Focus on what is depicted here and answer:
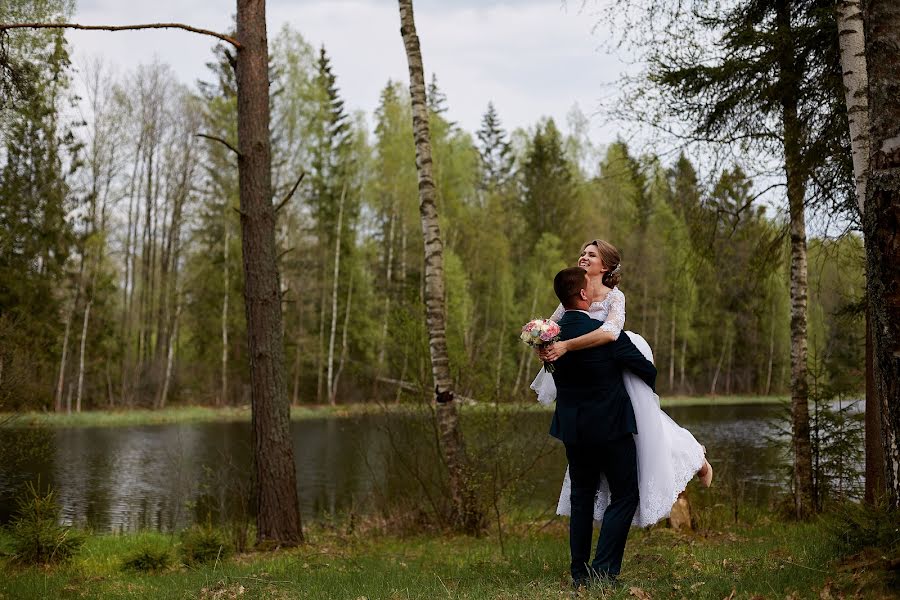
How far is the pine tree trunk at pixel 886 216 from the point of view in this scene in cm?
377

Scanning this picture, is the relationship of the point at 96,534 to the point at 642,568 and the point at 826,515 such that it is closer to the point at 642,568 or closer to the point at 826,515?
the point at 642,568

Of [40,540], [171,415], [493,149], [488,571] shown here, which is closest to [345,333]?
[171,415]

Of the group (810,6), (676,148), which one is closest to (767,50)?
(810,6)

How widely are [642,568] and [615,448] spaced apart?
1477mm

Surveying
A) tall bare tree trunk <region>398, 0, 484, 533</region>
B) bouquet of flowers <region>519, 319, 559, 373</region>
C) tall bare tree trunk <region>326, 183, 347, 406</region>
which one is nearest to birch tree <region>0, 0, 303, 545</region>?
tall bare tree trunk <region>398, 0, 484, 533</region>

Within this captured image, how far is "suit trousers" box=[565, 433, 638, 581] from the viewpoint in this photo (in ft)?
14.9

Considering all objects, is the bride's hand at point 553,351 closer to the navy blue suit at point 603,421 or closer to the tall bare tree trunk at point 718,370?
the navy blue suit at point 603,421

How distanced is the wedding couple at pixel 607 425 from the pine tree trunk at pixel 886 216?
1.12m

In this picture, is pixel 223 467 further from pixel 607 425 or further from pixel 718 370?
pixel 718 370

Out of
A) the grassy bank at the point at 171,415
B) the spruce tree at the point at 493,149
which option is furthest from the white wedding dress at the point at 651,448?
the spruce tree at the point at 493,149

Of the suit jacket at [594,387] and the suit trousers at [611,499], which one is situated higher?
the suit jacket at [594,387]

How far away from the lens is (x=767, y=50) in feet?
26.4

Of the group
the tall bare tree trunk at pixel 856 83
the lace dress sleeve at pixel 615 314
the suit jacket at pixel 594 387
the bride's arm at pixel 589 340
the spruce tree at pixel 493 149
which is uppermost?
the spruce tree at pixel 493 149

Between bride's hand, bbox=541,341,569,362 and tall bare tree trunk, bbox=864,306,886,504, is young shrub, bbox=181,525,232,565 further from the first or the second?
tall bare tree trunk, bbox=864,306,886,504
